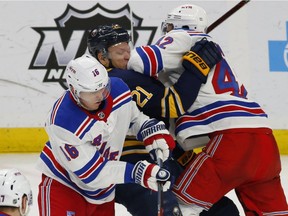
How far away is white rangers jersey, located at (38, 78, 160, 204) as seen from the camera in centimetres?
301

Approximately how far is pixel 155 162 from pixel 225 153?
0.27 meters

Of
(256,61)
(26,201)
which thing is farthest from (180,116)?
(256,61)

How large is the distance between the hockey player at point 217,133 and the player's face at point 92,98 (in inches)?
12.0

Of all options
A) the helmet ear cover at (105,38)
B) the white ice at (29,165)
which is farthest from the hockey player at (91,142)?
the white ice at (29,165)

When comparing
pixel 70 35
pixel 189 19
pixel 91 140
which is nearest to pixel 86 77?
pixel 91 140

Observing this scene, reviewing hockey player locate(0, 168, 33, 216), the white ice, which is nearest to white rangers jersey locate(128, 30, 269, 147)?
hockey player locate(0, 168, 33, 216)

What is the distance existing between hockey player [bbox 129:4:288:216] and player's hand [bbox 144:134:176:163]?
132mm

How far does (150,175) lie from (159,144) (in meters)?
0.20

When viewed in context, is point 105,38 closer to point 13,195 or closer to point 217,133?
point 217,133

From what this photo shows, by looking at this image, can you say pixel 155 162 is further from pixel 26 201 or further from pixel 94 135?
pixel 26 201

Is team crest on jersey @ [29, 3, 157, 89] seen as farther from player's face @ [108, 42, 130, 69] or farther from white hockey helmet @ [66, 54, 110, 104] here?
white hockey helmet @ [66, 54, 110, 104]

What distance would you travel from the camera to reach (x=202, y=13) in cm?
344

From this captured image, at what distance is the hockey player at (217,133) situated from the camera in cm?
328

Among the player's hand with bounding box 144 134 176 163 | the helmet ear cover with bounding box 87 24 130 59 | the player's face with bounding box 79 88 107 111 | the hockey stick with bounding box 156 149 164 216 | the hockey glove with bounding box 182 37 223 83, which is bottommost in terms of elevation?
the hockey stick with bounding box 156 149 164 216
